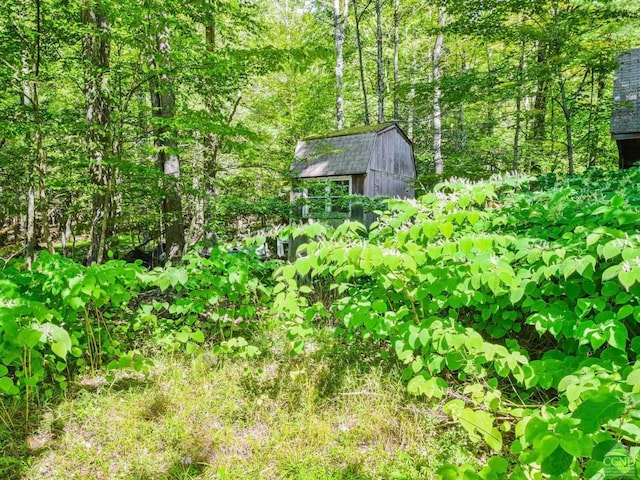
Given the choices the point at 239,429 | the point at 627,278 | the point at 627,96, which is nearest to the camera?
the point at 627,278

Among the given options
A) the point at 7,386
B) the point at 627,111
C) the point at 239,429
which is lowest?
the point at 239,429

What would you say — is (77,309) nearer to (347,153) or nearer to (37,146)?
(37,146)

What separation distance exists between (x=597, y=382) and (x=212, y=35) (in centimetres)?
954

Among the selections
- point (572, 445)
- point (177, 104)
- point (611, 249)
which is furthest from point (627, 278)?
point (177, 104)

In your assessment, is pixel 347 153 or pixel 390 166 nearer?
pixel 347 153

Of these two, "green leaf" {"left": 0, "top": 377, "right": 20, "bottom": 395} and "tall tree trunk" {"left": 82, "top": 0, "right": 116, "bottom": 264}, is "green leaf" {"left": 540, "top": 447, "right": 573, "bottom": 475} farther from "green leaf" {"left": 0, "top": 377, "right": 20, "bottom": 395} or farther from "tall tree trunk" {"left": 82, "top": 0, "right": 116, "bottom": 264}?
"tall tree trunk" {"left": 82, "top": 0, "right": 116, "bottom": 264}

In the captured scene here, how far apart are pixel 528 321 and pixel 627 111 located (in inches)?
355

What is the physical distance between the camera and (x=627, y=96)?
8031 mm

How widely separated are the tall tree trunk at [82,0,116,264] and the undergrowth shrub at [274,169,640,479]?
2.64m

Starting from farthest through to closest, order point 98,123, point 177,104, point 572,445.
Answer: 1. point 177,104
2. point 98,123
3. point 572,445

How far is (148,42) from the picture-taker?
3496 millimetres

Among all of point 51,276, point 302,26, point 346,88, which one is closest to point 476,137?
point 346,88

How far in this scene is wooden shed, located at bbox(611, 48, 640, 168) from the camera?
24.2ft

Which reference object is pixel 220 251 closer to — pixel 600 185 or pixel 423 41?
pixel 600 185
